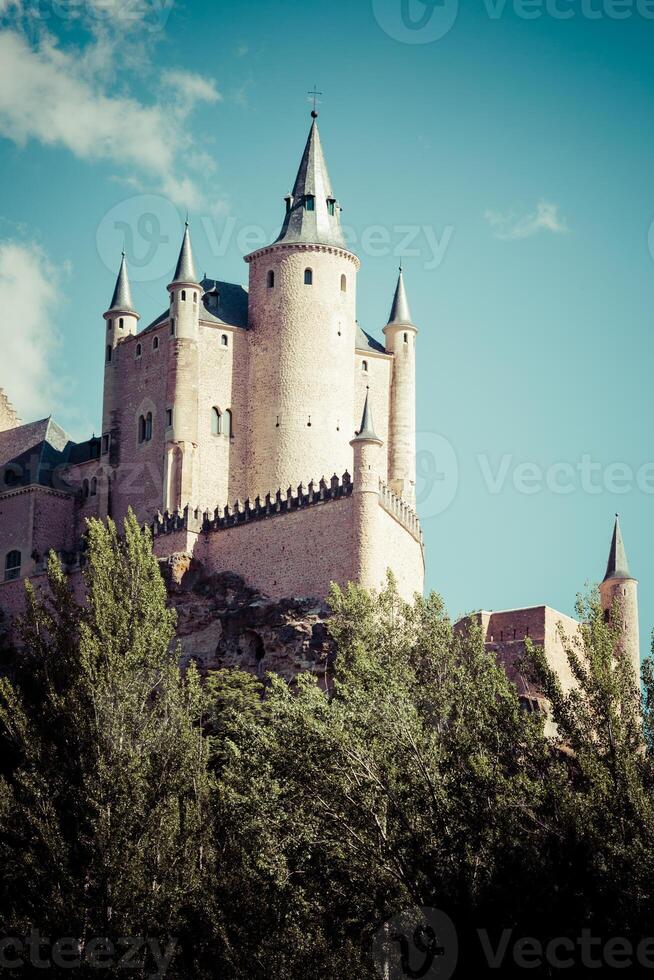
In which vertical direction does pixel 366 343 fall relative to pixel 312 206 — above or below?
below

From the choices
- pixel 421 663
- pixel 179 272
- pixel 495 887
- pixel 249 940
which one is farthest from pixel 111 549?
pixel 179 272

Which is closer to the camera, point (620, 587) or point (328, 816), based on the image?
point (328, 816)

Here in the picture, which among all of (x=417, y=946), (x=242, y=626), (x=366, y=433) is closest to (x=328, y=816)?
(x=417, y=946)

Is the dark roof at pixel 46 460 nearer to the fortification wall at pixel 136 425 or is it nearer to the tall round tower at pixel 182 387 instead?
the fortification wall at pixel 136 425

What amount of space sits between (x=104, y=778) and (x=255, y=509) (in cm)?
2522

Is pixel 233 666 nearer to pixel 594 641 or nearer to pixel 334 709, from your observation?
pixel 334 709

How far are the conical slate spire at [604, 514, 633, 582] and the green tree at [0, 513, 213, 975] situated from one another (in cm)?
2175

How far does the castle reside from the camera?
209ft

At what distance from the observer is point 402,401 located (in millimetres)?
73188

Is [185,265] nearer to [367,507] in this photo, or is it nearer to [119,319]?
[119,319]

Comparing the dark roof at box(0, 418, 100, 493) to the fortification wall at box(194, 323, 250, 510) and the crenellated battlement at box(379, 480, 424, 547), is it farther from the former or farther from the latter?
the crenellated battlement at box(379, 480, 424, 547)

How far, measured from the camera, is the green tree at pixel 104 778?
1587 inches
